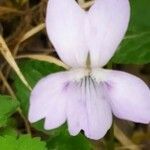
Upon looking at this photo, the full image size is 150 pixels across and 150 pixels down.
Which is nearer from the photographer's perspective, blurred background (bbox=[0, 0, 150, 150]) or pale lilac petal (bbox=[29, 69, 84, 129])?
pale lilac petal (bbox=[29, 69, 84, 129])

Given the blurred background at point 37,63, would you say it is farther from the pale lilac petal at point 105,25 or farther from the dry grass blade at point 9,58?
the pale lilac petal at point 105,25

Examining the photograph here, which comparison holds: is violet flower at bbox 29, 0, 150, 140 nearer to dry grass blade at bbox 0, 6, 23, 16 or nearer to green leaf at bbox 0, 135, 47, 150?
green leaf at bbox 0, 135, 47, 150

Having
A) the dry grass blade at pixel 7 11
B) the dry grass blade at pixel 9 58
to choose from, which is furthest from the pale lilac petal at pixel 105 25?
the dry grass blade at pixel 7 11

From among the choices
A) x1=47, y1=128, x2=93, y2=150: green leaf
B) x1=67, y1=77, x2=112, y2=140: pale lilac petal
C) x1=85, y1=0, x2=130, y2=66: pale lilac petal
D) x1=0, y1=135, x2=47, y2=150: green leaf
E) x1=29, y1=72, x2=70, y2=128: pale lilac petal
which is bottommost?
x1=47, y1=128, x2=93, y2=150: green leaf

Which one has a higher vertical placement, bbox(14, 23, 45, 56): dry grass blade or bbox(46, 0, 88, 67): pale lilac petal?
bbox(46, 0, 88, 67): pale lilac petal

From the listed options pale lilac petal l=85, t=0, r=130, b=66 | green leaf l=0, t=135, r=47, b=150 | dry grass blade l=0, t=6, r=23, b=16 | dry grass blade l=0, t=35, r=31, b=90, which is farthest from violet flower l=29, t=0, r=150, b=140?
dry grass blade l=0, t=6, r=23, b=16

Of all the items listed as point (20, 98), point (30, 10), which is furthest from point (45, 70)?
point (30, 10)

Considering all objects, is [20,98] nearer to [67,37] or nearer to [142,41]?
[142,41]
